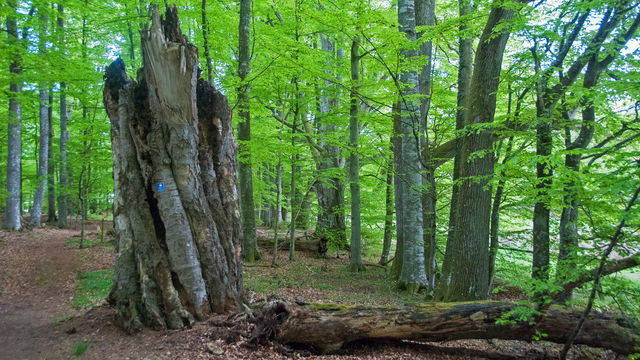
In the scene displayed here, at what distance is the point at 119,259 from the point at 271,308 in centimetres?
220

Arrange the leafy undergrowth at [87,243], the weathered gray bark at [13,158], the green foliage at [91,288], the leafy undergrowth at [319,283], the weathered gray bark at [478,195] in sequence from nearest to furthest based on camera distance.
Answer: the weathered gray bark at [478,195] < the green foliage at [91,288] < the leafy undergrowth at [319,283] < the leafy undergrowth at [87,243] < the weathered gray bark at [13,158]

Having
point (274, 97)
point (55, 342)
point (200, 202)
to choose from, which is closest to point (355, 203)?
point (274, 97)

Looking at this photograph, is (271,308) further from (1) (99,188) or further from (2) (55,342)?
(1) (99,188)

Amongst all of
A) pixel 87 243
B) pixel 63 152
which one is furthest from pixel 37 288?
pixel 63 152

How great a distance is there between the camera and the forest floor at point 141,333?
3916 mm

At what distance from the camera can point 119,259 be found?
470 cm

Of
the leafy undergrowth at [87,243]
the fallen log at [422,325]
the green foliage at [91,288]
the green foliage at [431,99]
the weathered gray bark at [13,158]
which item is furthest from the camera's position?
the weathered gray bark at [13,158]

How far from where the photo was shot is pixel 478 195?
5824 millimetres

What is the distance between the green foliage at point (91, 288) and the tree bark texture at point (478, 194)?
6.40 metres

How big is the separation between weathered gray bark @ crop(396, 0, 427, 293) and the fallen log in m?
2.96

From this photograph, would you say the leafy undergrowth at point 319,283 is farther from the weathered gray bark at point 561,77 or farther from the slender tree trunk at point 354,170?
the weathered gray bark at point 561,77

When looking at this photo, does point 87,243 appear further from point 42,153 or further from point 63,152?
point 42,153

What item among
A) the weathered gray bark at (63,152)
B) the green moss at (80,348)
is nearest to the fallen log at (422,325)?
the green moss at (80,348)

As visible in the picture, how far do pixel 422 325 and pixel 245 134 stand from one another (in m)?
7.53
